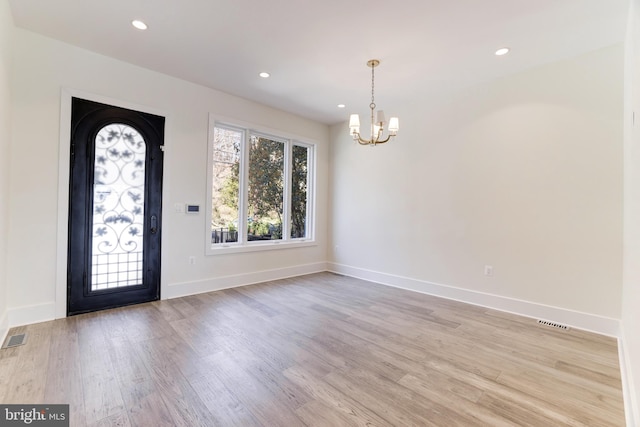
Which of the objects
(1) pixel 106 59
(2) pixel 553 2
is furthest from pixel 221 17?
(2) pixel 553 2

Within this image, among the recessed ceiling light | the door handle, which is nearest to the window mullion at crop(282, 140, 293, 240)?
the door handle

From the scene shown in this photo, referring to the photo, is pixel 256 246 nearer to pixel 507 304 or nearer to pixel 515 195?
pixel 507 304

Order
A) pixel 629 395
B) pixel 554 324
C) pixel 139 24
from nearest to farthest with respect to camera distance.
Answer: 1. pixel 629 395
2. pixel 139 24
3. pixel 554 324

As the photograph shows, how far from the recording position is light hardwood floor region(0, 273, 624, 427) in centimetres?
174

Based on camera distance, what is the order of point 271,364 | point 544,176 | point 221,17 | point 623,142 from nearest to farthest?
1. point 271,364
2. point 221,17
3. point 623,142
4. point 544,176

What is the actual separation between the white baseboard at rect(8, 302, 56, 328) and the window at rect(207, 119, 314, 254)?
1.81 meters

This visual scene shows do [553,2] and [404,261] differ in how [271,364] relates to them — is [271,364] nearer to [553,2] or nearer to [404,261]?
[404,261]

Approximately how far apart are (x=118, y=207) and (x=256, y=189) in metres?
2.03

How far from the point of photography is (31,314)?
9.70 feet

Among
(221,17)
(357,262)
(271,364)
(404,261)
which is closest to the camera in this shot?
(271,364)

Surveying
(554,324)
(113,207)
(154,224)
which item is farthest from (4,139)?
(554,324)

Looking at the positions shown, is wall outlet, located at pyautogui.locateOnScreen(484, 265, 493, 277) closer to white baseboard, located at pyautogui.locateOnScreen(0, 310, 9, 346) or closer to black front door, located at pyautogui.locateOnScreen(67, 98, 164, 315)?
black front door, located at pyautogui.locateOnScreen(67, 98, 164, 315)

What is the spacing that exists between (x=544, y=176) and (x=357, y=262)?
3122 mm

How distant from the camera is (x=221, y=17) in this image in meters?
2.62
